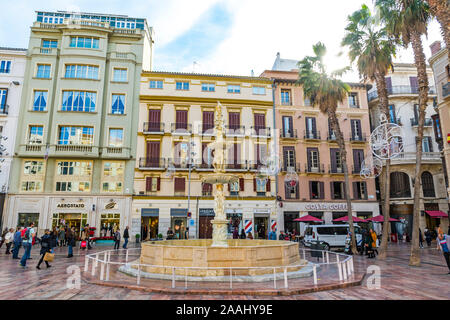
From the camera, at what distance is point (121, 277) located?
10.2 meters

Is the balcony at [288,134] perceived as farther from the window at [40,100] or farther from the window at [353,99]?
the window at [40,100]

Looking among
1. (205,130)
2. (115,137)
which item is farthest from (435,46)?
(115,137)

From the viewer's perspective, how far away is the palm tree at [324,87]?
73.3 feet

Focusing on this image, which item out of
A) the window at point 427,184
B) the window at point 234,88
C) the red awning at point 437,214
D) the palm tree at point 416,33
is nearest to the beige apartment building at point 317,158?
the window at point 234,88

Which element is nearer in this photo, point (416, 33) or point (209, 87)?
point (416, 33)

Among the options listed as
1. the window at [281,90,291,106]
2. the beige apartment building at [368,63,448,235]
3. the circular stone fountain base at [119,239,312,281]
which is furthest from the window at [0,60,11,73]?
the beige apartment building at [368,63,448,235]

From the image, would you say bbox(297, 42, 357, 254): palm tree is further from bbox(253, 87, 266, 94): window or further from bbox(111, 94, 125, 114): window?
bbox(111, 94, 125, 114): window

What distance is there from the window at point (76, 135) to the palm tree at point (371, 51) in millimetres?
25949

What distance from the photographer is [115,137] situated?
32094 mm

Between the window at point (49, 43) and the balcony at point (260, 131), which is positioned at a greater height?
the window at point (49, 43)

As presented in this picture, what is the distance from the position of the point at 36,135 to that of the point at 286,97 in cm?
2879

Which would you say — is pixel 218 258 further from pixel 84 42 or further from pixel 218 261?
pixel 84 42

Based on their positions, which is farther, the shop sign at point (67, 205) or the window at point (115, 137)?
the window at point (115, 137)
